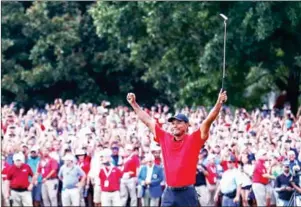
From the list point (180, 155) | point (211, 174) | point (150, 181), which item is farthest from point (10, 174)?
point (180, 155)

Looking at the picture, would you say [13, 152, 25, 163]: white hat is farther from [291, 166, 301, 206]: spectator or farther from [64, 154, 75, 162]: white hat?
[291, 166, 301, 206]: spectator

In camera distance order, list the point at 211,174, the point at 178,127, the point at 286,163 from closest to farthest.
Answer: the point at 178,127, the point at 286,163, the point at 211,174

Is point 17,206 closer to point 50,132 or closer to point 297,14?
point 50,132

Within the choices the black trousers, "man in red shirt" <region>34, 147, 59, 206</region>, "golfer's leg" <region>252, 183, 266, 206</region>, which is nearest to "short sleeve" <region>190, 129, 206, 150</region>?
the black trousers

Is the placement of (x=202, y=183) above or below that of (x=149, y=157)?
below

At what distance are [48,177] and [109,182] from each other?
69.4 inches

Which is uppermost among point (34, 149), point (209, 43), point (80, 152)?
point (209, 43)

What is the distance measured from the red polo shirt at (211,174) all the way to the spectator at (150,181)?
122 centimetres

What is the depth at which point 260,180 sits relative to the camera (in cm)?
2647

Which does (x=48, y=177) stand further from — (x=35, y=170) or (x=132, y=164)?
(x=132, y=164)

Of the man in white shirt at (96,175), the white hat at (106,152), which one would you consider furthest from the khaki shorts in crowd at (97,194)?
the white hat at (106,152)

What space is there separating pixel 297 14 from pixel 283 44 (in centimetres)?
215

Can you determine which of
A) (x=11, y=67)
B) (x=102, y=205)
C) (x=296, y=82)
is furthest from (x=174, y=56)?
(x=102, y=205)

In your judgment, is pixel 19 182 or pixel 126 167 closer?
pixel 19 182
